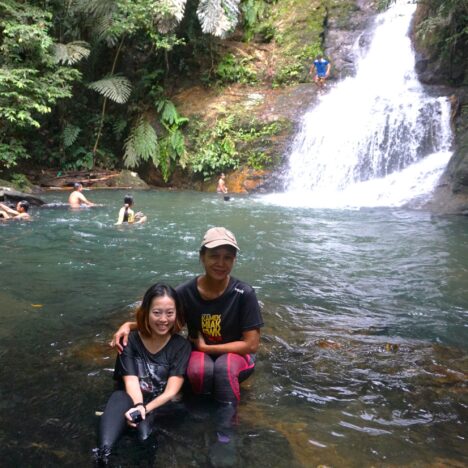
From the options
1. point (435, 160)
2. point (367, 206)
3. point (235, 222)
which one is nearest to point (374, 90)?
point (435, 160)

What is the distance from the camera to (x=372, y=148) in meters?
14.9

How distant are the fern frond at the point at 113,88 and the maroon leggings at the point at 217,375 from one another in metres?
15.5

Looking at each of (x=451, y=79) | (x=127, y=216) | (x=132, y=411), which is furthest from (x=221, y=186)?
(x=132, y=411)

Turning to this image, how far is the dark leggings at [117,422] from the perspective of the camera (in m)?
2.47

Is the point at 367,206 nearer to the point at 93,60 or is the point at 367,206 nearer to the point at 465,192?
the point at 465,192

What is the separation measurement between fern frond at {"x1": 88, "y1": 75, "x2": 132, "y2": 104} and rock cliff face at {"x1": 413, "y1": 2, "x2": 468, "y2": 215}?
9.91 m

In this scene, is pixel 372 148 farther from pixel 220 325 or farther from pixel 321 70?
pixel 220 325

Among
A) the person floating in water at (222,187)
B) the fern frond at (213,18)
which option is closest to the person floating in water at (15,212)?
the person floating in water at (222,187)

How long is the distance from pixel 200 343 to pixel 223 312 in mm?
272

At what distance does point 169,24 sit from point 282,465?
1664cm

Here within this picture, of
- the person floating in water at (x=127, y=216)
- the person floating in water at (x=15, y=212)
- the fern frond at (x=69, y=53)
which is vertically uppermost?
the fern frond at (x=69, y=53)

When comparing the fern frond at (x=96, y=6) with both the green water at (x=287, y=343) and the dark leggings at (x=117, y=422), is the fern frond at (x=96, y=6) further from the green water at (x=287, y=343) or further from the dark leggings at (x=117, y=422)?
the dark leggings at (x=117, y=422)

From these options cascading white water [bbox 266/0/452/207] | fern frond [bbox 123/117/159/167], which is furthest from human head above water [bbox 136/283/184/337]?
fern frond [bbox 123/117/159/167]

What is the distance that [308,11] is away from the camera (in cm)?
2078
